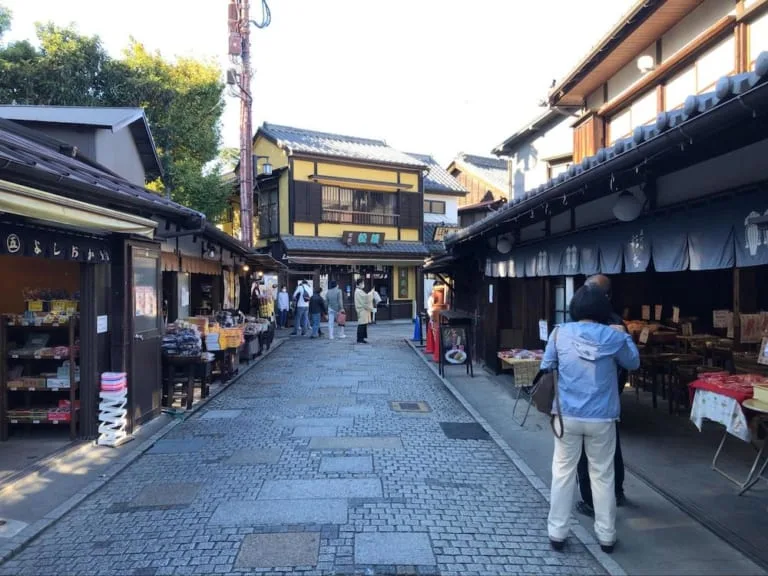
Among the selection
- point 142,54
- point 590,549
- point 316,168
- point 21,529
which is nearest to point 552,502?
point 590,549

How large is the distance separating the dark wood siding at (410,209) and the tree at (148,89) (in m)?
8.83

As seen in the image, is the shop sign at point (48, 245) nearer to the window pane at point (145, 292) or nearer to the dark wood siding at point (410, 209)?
the window pane at point (145, 292)

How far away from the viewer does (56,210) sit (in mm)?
4336

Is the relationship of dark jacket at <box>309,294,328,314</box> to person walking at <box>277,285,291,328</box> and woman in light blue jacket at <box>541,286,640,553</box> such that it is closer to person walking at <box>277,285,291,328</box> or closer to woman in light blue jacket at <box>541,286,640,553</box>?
person walking at <box>277,285,291,328</box>

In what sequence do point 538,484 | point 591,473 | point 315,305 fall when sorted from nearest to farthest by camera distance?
point 591,473 < point 538,484 < point 315,305

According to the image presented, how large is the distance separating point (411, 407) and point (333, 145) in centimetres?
1933

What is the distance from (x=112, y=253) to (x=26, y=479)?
276 centimetres

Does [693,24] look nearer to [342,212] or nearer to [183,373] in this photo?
[183,373]

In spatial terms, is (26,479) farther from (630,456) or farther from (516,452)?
(630,456)

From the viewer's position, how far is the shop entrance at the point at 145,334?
7.02m

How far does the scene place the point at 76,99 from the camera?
54.4ft

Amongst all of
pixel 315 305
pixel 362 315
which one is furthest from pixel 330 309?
pixel 362 315

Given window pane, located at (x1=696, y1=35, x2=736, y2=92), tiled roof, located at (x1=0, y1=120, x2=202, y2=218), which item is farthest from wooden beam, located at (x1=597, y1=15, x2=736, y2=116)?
tiled roof, located at (x1=0, y1=120, x2=202, y2=218)

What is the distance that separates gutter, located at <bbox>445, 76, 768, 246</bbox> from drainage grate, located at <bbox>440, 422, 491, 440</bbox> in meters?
3.06
